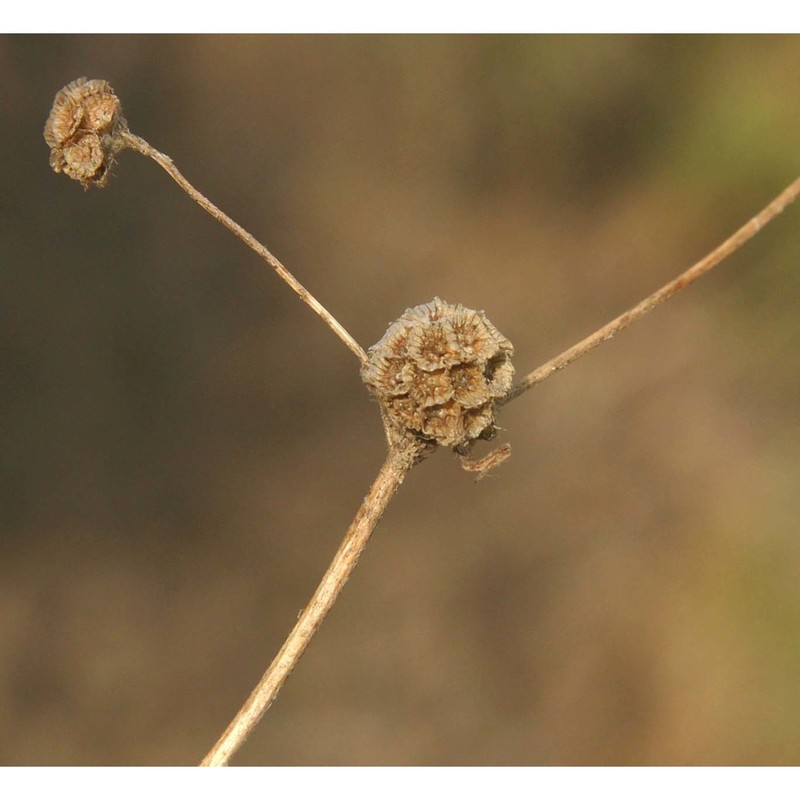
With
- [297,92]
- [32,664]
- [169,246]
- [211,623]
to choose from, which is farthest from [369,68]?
[32,664]

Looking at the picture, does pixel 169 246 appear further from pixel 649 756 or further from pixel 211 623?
pixel 649 756

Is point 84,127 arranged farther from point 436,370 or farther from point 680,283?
point 680,283

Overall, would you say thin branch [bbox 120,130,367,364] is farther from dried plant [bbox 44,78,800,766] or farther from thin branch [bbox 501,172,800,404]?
thin branch [bbox 501,172,800,404]

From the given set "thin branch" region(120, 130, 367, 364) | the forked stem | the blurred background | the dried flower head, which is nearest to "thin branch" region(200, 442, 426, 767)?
the forked stem

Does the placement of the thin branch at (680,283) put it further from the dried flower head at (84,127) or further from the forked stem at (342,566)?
the dried flower head at (84,127)

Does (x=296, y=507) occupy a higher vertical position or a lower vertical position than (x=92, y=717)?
higher
